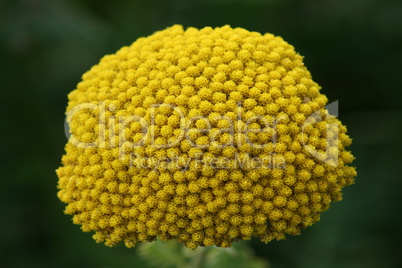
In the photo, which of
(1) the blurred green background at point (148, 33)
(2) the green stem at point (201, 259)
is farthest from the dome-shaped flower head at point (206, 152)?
(1) the blurred green background at point (148, 33)

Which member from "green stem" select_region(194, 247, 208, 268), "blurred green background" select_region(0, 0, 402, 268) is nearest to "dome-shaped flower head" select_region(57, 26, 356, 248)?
"green stem" select_region(194, 247, 208, 268)

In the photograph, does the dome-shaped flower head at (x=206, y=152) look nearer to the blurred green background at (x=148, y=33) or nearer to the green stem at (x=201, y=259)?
the green stem at (x=201, y=259)

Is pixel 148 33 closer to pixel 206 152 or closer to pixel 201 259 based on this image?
pixel 201 259

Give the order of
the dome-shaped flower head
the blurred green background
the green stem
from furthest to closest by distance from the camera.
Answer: the blurred green background
the green stem
the dome-shaped flower head

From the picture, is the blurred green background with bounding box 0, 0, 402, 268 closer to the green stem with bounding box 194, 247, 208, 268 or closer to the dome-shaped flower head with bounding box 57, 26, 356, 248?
the green stem with bounding box 194, 247, 208, 268

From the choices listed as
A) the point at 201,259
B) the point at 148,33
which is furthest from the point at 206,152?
the point at 148,33
